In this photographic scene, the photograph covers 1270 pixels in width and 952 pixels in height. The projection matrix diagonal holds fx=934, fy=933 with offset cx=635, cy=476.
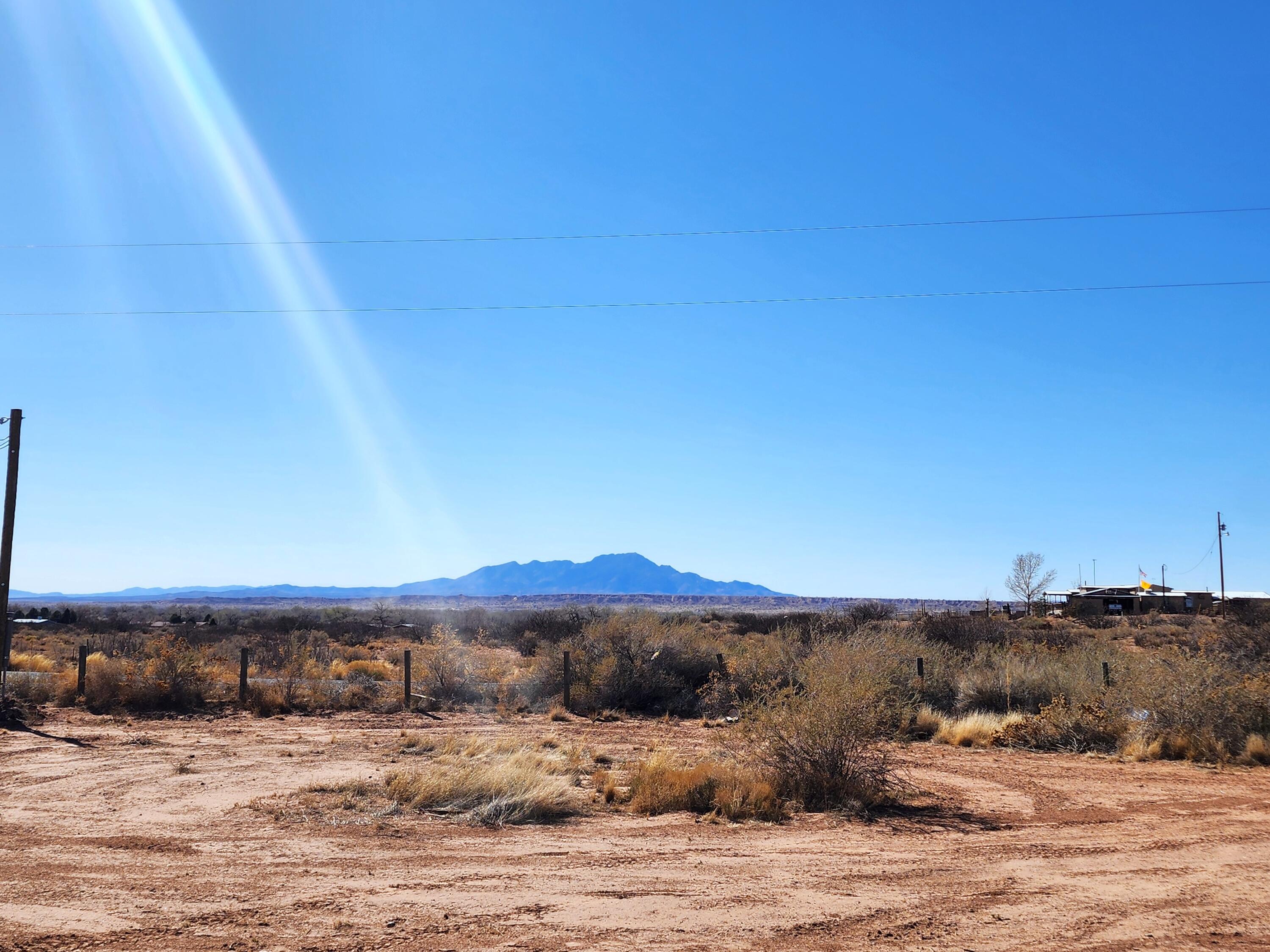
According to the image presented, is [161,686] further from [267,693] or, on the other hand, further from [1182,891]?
[1182,891]

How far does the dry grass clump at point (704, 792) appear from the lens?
11.9 meters

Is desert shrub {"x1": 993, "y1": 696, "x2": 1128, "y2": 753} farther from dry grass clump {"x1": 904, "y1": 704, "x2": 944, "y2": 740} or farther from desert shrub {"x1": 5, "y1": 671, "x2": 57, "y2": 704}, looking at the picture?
desert shrub {"x1": 5, "y1": 671, "x2": 57, "y2": 704}

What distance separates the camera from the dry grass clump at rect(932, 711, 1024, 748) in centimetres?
1900

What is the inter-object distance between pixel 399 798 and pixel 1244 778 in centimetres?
1272

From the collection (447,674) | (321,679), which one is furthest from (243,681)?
(447,674)

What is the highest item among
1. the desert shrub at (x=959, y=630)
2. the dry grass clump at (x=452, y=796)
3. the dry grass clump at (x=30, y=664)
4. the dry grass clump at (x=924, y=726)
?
the desert shrub at (x=959, y=630)

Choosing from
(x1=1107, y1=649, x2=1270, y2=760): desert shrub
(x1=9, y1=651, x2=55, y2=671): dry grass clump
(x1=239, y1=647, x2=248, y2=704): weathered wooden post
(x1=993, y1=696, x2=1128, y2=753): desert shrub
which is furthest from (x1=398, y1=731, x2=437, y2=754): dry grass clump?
(x1=9, y1=651, x2=55, y2=671): dry grass clump

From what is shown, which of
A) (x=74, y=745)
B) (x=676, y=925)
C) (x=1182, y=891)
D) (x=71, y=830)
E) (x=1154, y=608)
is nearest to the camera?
(x=676, y=925)

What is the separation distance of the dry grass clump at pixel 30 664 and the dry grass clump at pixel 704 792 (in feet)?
75.9

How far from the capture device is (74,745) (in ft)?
58.2

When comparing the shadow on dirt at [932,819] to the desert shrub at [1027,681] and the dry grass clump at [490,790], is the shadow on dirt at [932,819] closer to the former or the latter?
the dry grass clump at [490,790]

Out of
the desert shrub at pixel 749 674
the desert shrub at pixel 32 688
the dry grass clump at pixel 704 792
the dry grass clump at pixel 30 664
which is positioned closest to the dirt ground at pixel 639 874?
the dry grass clump at pixel 704 792

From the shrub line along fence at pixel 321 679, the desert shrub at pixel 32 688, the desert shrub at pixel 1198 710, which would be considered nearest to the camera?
the desert shrub at pixel 1198 710

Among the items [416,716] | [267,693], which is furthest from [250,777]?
[267,693]
